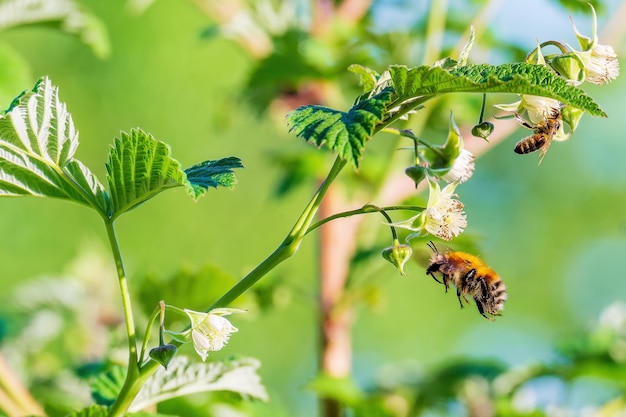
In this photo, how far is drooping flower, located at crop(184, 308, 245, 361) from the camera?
58 centimetres

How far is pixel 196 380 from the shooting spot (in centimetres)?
72

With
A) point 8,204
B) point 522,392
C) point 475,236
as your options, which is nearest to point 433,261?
point 475,236

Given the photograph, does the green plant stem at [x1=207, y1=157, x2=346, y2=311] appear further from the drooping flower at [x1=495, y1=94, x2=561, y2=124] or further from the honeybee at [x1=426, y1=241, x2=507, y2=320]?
the honeybee at [x1=426, y1=241, x2=507, y2=320]

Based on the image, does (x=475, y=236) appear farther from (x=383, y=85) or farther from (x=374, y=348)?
(x=374, y=348)

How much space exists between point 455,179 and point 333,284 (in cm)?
105

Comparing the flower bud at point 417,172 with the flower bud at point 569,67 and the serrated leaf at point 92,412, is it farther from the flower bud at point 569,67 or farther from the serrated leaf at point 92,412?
the serrated leaf at point 92,412

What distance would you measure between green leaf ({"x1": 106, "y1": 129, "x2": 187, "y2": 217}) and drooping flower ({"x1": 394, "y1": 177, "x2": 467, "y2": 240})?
0.17 m

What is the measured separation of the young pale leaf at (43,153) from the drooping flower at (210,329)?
0.12 metres


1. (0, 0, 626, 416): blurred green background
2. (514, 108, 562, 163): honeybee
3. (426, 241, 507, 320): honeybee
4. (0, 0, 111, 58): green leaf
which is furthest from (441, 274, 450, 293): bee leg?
(0, 0, 626, 416): blurred green background

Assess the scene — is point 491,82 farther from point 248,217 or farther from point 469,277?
point 248,217

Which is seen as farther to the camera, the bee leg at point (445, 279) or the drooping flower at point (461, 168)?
the bee leg at point (445, 279)

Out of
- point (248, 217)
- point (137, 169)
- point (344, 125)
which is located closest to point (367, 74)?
point (344, 125)

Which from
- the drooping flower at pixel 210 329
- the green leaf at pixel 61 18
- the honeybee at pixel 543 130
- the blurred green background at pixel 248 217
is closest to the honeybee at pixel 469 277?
the honeybee at pixel 543 130

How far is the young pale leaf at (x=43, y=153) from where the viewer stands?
0.61m
